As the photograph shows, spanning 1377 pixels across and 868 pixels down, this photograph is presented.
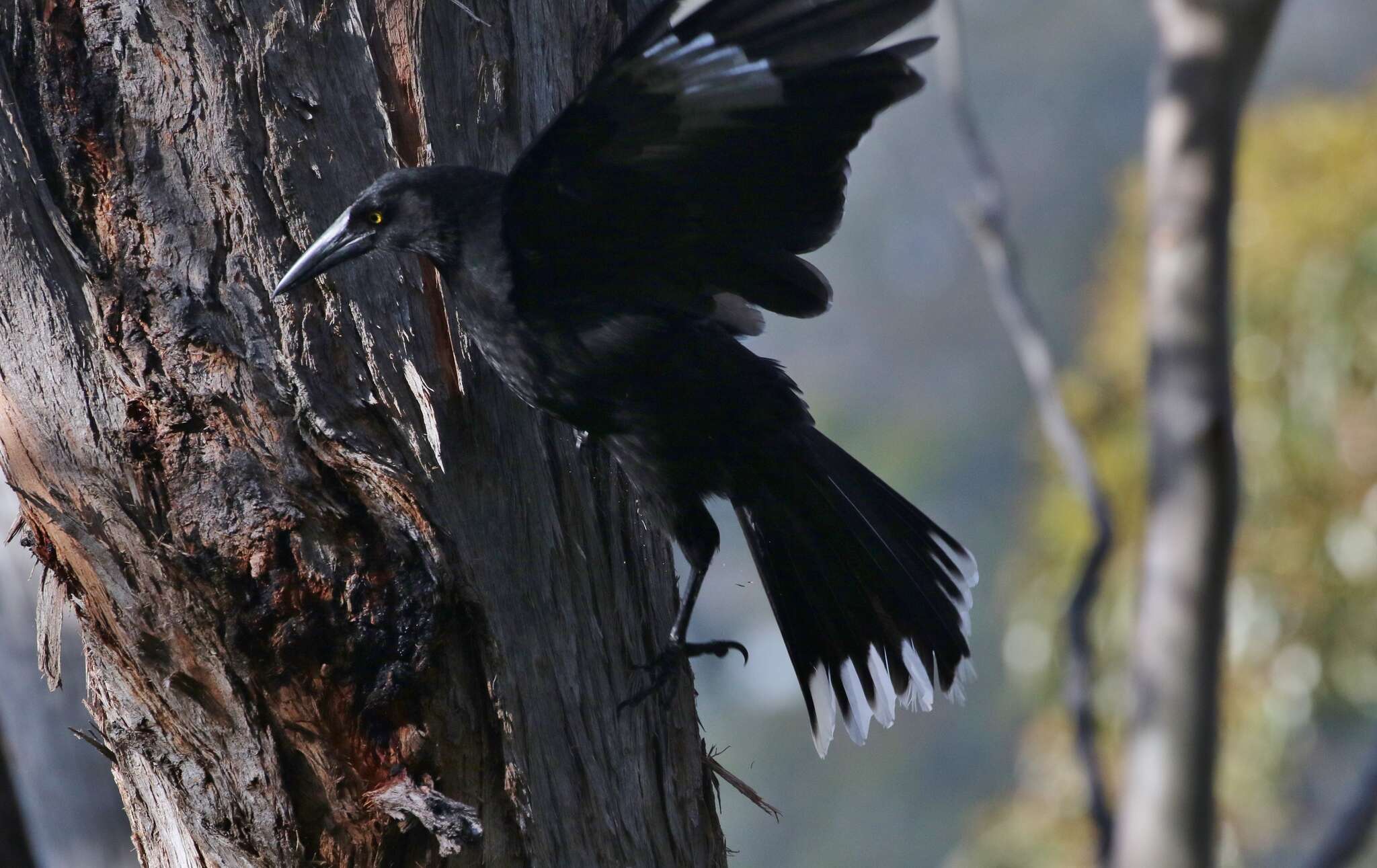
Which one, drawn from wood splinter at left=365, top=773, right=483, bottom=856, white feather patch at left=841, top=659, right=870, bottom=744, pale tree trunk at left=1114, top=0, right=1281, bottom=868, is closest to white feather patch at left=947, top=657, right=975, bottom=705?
white feather patch at left=841, top=659, right=870, bottom=744

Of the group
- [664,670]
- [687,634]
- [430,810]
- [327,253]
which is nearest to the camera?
[430,810]

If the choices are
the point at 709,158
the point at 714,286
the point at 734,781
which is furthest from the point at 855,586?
the point at 709,158

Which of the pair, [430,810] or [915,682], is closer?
[430,810]

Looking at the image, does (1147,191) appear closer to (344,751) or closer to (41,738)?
(344,751)

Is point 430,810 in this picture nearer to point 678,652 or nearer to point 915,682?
point 678,652

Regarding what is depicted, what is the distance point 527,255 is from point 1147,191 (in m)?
0.94

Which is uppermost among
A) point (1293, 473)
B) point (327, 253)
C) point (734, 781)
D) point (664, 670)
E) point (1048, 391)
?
point (1293, 473)

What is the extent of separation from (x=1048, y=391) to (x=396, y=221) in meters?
1.07

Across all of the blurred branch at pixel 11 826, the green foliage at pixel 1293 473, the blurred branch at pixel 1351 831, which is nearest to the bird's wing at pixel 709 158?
the blurred branch at pixel 1351 831

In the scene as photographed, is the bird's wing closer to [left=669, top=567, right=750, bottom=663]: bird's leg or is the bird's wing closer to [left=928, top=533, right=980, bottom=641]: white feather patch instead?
[left=669, top=567, right=750, bottom=663]: bird's leg

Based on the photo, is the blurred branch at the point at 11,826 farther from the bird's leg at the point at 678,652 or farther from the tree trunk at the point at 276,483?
the bird's leg at the point at 678,652

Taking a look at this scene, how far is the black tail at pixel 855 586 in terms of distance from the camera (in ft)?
6.71

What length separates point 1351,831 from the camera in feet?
3.48

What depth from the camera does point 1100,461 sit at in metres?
8.27
